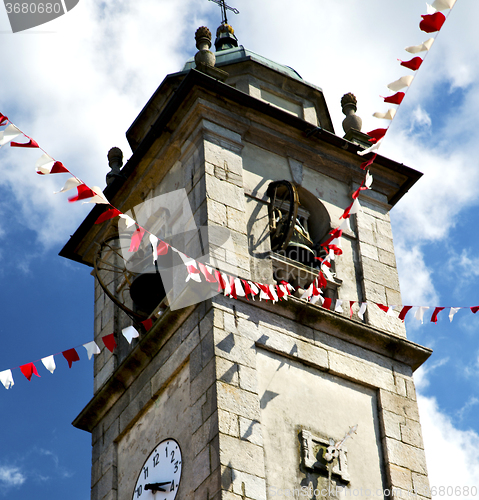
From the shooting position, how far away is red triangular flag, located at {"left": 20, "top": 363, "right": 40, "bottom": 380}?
460 inches

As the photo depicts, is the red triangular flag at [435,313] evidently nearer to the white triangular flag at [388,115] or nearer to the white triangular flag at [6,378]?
the white triangular flag at [388,115]

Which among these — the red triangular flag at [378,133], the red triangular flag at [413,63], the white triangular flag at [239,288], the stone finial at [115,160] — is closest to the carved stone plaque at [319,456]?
the white triangular flag at [239,288]

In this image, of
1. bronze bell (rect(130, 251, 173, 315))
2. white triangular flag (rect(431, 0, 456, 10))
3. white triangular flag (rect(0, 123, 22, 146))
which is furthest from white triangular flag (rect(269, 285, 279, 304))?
white triangular flag (rect(431, 0, 456, 10))

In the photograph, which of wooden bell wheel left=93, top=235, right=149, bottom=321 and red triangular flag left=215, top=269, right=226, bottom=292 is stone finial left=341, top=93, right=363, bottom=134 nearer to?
wooden bell wheel left=93, top=235, right=149, bottom=321

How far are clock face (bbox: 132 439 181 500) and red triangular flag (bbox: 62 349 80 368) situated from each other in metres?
1.34

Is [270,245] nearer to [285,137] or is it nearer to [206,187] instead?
[206,187]

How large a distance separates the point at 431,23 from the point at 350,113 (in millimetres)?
6158

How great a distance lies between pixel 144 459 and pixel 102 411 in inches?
59.9

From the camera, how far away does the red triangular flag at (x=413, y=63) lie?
10703mm

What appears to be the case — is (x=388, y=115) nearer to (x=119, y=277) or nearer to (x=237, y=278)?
(x=237, y=278)

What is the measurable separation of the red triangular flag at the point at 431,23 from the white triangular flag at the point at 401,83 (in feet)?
1.73

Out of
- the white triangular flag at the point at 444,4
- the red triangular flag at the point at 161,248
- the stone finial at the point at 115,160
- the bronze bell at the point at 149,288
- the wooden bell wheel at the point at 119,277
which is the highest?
the stone finial at the point at 115,160

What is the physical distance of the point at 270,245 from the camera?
13.9 m

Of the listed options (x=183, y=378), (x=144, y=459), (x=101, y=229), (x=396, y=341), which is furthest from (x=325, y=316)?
(x=101, y=229)
